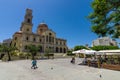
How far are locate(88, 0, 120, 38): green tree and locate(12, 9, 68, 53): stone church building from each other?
1651 inches

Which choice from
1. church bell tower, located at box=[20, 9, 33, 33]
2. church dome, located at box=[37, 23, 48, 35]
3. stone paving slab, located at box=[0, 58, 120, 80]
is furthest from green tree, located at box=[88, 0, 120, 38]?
church dome, located at box=[37, 23, 48, 35]

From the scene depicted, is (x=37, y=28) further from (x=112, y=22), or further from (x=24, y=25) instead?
(x=112, y=22)

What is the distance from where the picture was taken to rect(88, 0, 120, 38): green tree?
6.42m

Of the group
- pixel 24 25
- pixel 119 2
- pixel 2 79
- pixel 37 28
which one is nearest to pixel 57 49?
pixel 37 28

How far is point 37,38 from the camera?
2020 inches

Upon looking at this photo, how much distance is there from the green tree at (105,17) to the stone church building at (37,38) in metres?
41.9

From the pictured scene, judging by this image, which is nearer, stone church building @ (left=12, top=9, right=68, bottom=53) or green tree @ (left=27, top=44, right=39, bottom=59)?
green tree @ (left=27, top=44, right=39, bottom=59)

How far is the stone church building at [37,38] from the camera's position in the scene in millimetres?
47375

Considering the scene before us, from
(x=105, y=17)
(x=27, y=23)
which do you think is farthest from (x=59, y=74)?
(x=27, y=23)

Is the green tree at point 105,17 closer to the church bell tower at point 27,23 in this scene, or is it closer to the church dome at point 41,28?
the church bell tower at point 27,23

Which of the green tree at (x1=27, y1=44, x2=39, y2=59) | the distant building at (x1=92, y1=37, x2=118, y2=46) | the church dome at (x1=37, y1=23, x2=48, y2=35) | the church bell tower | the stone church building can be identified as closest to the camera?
the green tree at (x1=27, y1=44, x2=39, y2=59)

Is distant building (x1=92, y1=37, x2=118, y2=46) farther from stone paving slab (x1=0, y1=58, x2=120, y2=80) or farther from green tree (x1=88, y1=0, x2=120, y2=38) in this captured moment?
green tree (x1=88, y1=0, x2=120, y2=38)

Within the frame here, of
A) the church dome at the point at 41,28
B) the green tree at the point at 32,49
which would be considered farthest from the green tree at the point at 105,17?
the church dome at the point at 41,28

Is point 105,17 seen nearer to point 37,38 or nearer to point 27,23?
point 37,38
